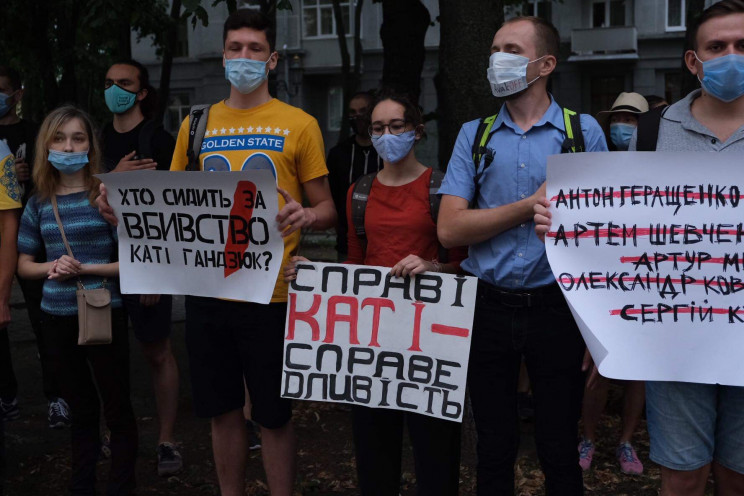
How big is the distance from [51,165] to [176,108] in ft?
99.7

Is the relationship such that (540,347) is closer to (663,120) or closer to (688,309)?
(688,309)

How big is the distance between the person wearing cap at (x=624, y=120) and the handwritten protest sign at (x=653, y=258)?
2.32m

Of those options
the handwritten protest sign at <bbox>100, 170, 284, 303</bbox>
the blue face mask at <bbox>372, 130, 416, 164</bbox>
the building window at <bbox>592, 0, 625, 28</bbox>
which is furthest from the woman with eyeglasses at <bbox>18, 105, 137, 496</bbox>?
the building window at <bbox>592, 0, 625, 28</bbox>

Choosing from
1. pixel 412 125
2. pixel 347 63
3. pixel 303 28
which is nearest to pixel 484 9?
pixel 412 125

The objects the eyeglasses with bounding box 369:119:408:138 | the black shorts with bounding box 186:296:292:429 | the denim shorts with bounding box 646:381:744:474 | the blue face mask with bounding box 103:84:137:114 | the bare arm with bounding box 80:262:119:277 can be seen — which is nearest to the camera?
the denim shorts with bounding box 646:381:744:474

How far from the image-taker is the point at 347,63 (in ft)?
68.4

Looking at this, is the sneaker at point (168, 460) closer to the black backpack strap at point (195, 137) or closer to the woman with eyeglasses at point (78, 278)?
the woman with eyeglasses at point (78, 278)

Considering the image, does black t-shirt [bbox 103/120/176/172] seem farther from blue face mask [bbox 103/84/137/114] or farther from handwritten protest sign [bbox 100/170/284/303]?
handwritten protest sign [bbox 100/170/284/303]

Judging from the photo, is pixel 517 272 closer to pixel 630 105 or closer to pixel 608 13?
pixel 630 105

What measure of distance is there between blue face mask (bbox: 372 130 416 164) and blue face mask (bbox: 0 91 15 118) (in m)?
2.87

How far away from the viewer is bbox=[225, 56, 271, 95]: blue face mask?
12.6 feet

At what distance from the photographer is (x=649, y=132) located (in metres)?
3.19

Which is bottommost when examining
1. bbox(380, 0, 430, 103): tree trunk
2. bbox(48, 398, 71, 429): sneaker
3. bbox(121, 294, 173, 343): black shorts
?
bbox(48, 398, 71, 429): sneaker

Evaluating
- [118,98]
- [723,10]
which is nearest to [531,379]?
[723,10]
